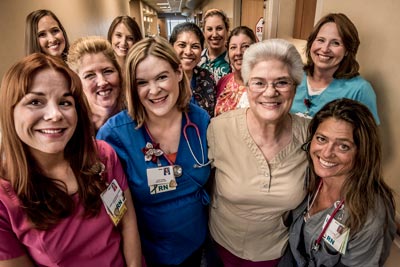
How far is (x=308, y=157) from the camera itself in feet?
4.02

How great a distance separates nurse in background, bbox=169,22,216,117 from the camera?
Result: 6.58 feet

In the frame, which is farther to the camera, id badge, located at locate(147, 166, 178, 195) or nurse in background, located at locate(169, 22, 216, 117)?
nurse in background, located at locate(169, 22, 216, 117)

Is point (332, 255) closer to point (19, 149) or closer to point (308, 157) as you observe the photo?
point (308, 157)

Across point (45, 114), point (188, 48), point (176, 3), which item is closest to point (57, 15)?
point (188, 48)

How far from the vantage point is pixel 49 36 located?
226 cm

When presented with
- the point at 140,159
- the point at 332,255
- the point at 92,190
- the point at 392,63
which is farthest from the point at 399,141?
the point at 92,190

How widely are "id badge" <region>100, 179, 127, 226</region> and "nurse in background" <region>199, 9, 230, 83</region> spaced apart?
5.34ft

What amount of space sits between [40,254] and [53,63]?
2.05ft

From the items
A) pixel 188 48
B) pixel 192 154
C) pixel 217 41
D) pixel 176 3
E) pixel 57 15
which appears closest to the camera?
pixel 192 154

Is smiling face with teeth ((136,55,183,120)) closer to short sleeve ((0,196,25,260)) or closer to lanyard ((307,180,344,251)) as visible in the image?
short sleeve ((0,196,25,260))

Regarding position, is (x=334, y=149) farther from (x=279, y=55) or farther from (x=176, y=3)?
(x=176, y=3)

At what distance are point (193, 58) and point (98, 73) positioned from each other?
79 cm

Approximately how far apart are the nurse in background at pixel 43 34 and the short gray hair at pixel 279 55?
1.80 meters

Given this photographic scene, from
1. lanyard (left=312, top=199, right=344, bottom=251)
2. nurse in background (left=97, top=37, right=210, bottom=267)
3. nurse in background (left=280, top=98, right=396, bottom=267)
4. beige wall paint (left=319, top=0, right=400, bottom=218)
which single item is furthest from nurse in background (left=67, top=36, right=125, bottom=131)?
beige wall paint (left=319, top=0, right=400, bottom=218)
